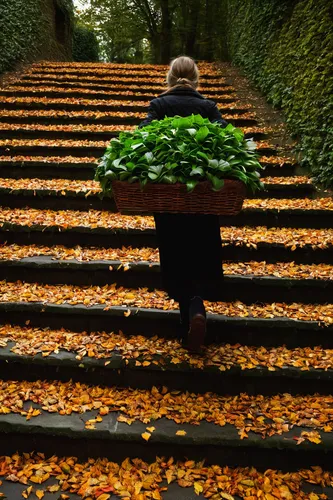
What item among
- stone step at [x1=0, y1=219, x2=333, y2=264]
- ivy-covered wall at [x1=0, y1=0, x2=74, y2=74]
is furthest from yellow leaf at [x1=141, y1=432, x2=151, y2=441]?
ivy-covered wall at [x1=0, y1=0, x2=74, y2=74]

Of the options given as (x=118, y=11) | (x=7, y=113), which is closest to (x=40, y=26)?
(x=7, y=113)

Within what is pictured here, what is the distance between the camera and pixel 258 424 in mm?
2184

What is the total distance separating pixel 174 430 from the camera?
7.00ft

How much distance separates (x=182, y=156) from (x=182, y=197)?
0.20m

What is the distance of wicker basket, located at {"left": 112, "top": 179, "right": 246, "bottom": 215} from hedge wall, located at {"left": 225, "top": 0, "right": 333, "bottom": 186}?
244 cm

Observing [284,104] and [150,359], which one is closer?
[150,359]

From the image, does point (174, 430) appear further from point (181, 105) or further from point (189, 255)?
point (181, 105)

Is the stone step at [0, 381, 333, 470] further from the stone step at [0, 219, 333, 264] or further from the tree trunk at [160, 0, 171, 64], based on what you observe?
the tree trunk at [160, 0, 171, 64]

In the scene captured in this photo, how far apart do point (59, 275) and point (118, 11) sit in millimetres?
15988

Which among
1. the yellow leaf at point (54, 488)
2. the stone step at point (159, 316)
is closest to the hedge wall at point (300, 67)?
the stone step at point (159, 316)

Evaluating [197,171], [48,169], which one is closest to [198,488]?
[197,171]

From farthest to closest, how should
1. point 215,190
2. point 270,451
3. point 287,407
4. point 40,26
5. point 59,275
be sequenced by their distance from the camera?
point 40,26 < point 59,275 < point 287,407 < point 270,451 < point 215,190

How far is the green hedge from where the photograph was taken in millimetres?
14990

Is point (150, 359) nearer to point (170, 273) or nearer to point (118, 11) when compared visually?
point (170, 273)
